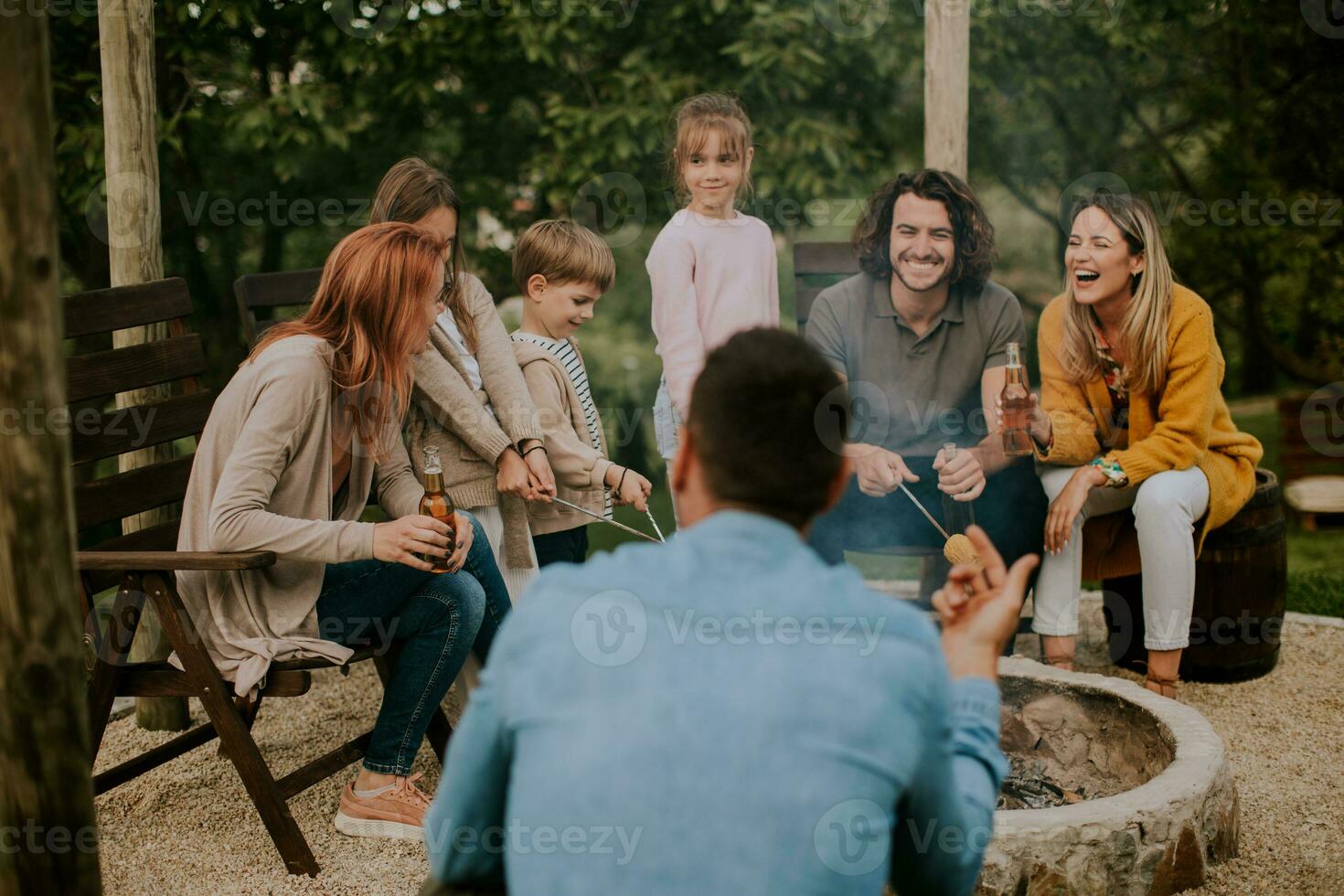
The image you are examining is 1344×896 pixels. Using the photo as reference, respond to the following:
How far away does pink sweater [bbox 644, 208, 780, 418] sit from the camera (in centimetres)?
404

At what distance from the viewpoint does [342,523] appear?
300 centimetres

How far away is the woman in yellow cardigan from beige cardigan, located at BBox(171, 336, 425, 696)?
2.16m

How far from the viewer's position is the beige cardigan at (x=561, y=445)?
12.6 ft

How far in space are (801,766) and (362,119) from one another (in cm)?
581

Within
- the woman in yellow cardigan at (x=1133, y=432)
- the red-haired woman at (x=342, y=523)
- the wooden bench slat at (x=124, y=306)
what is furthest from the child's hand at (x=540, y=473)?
the woman in yellow cardigan at (x=1133, y=432)

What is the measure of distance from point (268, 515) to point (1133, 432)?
2.64 m

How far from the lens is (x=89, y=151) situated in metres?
5.66

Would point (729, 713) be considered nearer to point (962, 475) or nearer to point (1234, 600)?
point (962, 475)

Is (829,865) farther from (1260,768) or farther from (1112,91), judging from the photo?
(1112,91)

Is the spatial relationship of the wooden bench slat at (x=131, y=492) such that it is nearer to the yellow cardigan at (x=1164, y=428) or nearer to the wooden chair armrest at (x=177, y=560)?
the wooden chair armrest at (x=177, y=560)

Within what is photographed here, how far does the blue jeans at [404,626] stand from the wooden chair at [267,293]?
1.13 m

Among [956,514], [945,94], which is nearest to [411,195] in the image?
[956,514]

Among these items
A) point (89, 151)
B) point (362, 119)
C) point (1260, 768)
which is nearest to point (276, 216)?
point (362, 119)

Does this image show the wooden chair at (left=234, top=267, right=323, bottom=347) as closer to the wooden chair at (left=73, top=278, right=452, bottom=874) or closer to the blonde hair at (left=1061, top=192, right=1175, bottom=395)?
the wooden chair at (left=73, top=278, right=452, bottom=874)
